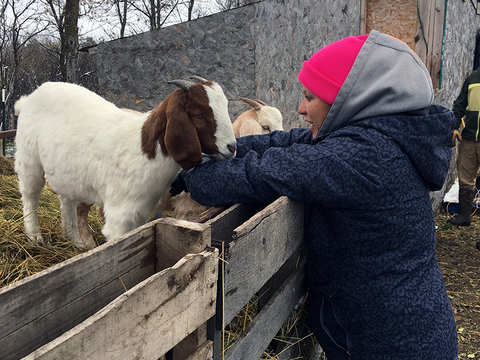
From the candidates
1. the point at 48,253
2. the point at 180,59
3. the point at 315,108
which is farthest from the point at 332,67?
the point at 180,59

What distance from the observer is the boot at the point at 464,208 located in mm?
6379

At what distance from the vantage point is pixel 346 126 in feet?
5.63

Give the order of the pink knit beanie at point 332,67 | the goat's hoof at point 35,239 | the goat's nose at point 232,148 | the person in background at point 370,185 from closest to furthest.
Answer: the person in background at point 370,185
the pink knit beanie at point 332,67
the goat's nose at point 232,148
the goat's hoof at point 35,239

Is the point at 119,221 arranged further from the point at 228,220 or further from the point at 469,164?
the point at 469,164

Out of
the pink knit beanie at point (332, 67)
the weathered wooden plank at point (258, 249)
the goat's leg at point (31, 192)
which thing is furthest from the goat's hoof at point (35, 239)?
the pink knit beanie at point (332, 67)

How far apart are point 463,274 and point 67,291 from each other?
4898 millimetres

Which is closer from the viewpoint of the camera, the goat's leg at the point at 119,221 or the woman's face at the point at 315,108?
the woman's face at the point at 315,108

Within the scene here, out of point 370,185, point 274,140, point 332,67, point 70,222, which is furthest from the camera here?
point 70,222

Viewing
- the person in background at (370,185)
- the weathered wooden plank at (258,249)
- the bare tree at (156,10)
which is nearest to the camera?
the weathered wooden plank at (258,249)

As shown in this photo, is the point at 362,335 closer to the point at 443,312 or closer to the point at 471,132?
the point at 443,312

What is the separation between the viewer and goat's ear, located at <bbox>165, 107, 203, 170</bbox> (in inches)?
84.3

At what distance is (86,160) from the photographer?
9.11 ft

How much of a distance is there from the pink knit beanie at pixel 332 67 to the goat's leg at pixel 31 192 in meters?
2.51

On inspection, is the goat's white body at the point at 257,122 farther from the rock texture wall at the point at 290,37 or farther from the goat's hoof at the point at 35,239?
the goat's hoof at the point at 35,239
